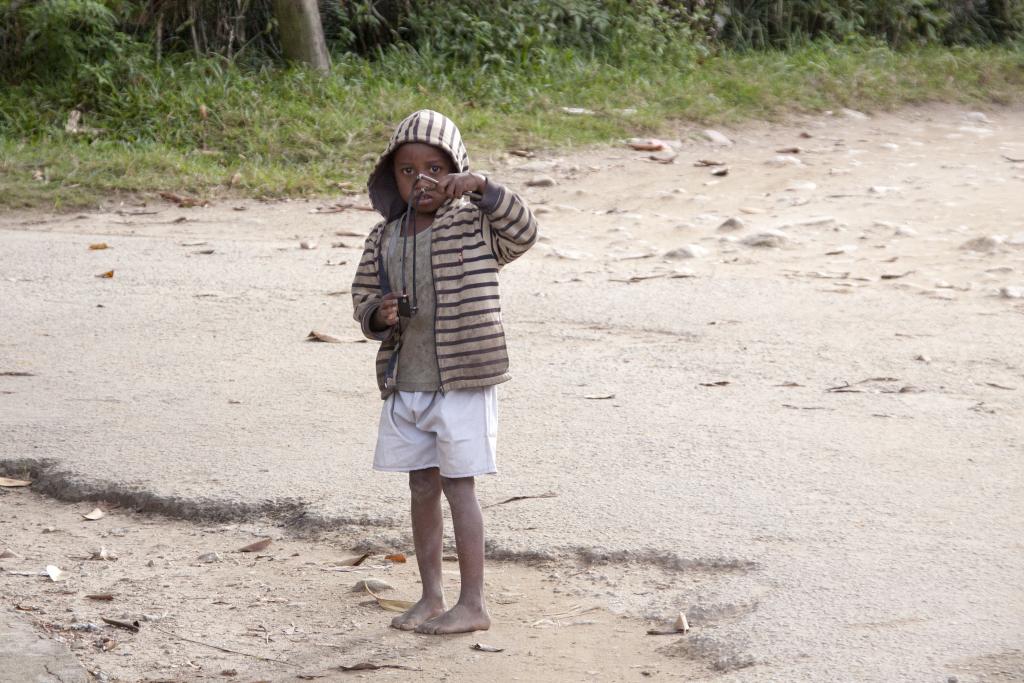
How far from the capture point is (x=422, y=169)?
2883mm

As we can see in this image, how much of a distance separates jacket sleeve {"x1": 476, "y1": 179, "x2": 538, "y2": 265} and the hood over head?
0.13m

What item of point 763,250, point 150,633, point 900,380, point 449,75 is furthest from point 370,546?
point 449,75

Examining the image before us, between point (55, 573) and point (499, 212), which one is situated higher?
point (499, 212)

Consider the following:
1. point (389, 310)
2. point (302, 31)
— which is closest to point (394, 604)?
point (389, 310)

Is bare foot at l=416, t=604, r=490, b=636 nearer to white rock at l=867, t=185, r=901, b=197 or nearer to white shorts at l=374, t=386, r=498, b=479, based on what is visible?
white shorts at l=374, t=386, r=498, b=479

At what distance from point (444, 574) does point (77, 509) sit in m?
1.15

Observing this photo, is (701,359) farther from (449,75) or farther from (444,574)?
(449,75)

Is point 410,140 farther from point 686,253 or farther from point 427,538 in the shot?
point 686,253

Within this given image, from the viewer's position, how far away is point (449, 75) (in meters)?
10.2

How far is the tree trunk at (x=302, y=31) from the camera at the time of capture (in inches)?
386

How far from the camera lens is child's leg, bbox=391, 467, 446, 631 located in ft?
9.64

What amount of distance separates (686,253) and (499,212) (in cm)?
386

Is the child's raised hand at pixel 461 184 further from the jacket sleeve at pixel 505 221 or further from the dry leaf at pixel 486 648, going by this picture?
the dry leaf at pixel 486 648

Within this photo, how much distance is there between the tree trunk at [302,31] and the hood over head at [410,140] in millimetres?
7169
